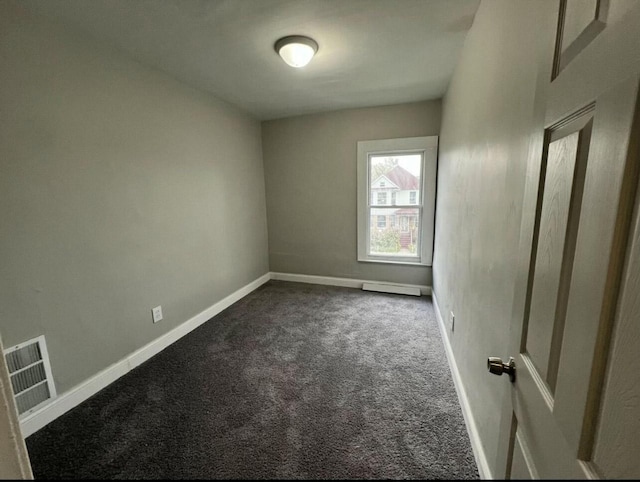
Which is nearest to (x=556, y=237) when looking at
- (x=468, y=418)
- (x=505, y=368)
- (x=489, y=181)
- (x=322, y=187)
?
(x=505, y=368)

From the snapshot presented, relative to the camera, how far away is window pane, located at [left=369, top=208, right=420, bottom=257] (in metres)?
3.16

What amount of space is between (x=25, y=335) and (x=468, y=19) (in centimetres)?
298

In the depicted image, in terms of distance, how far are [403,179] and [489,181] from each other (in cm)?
194

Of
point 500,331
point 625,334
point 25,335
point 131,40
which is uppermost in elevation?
point 131,40

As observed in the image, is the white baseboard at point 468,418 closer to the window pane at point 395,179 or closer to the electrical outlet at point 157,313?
the window pane at point 395,179

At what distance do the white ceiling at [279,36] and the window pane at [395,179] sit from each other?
29.8 inches

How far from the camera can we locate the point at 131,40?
1658 mm

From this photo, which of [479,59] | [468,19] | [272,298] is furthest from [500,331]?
[272,298]

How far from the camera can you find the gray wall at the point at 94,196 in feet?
4.39

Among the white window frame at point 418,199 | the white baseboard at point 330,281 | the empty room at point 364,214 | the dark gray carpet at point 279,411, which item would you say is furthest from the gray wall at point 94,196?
the white window frame at point 418,199

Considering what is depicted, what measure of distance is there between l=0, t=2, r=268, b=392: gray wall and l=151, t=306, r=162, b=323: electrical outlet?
38 millimetres

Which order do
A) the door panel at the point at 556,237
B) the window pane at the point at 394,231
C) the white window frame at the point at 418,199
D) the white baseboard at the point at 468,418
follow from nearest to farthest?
the door panel at the point at 556,237 → the white baseboard at the point at 468,418 → the white window frame at the point at 418,199 → the window pane at the point at 394,231

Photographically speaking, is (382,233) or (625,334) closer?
(625,334)

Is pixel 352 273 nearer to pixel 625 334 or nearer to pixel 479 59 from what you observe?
pixel 479 59
